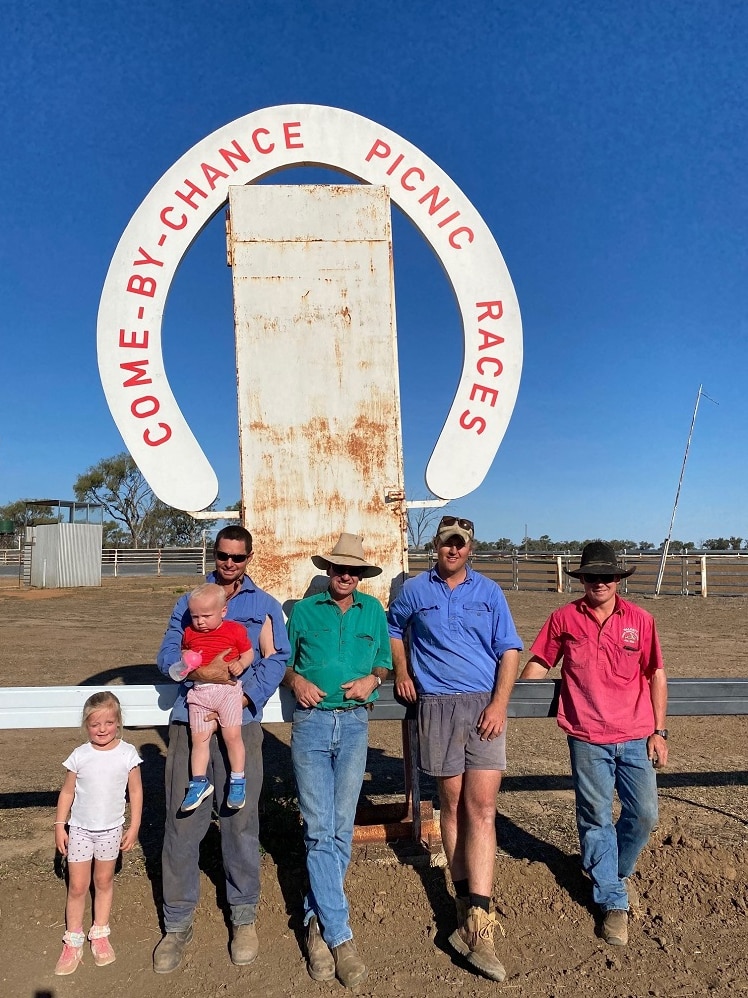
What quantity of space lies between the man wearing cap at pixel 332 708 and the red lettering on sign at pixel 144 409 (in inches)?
44.3

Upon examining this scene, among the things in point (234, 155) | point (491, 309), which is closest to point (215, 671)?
point (491, 309)

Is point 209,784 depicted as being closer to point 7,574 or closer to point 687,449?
point 687,449

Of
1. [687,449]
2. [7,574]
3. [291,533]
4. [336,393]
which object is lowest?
[7,574]

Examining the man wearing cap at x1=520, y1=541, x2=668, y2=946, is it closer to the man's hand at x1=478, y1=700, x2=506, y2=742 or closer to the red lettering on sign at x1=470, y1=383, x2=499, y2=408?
the man's hand at x1=478, y1=700, x2=506, y2=742

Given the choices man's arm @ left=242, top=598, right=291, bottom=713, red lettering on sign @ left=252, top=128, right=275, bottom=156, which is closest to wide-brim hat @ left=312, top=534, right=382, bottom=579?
man's arm @ left=242, top=598, right=291, bottom=713

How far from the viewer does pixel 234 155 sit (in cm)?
352

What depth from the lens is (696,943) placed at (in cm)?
285

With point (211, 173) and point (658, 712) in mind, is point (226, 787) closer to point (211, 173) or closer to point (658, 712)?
point (658, 712)

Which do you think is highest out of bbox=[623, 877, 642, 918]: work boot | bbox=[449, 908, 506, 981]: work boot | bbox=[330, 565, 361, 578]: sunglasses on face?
bbox=[330, 565, 361, 578]: sunglasses on face

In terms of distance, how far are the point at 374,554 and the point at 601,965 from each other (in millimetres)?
1840

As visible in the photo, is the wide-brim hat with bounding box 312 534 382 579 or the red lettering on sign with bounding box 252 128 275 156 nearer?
the wide-brim hat with bounding box 312 534 382 579

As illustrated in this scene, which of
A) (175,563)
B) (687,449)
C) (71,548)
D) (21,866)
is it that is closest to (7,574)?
(175,563)

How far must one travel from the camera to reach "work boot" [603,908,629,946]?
9.34 ft

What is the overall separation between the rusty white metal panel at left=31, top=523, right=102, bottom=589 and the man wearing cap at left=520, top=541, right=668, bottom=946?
81.0 ft
